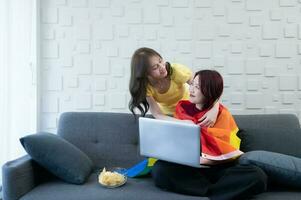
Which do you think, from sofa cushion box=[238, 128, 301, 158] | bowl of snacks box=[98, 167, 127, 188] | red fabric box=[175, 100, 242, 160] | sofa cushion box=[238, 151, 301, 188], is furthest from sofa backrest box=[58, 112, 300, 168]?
sofa cushion box=[238, 151, 301, 188]

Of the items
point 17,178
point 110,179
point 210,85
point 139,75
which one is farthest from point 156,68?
point 17,178

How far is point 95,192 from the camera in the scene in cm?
181

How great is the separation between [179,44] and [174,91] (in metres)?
0.53

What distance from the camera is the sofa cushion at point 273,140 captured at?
84.1 inches

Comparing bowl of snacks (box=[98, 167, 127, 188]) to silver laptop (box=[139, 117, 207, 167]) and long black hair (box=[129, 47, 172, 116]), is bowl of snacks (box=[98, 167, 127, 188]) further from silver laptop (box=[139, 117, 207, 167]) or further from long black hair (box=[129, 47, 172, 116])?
long black hair (box=[129, 47, 172, 116])

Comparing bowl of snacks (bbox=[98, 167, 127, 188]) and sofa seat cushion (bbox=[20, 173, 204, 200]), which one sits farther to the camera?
bowl of snacks (bbox=[98, 167, 127, 188])

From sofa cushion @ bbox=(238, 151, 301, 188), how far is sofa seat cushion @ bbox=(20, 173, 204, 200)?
13.5 inches

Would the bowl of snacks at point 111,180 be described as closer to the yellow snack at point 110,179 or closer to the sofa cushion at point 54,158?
the yellow snack at point 110,179

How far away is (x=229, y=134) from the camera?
2062mm

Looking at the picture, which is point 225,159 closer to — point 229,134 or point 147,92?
point 229,134

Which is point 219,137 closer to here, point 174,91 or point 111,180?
point 174,91

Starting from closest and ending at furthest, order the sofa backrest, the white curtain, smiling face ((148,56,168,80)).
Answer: smiling face ((148,56,168,80)), the sofa backrest, the white curtain

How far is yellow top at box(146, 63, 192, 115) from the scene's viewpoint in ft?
7.55

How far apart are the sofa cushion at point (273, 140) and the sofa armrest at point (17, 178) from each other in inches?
49.7
